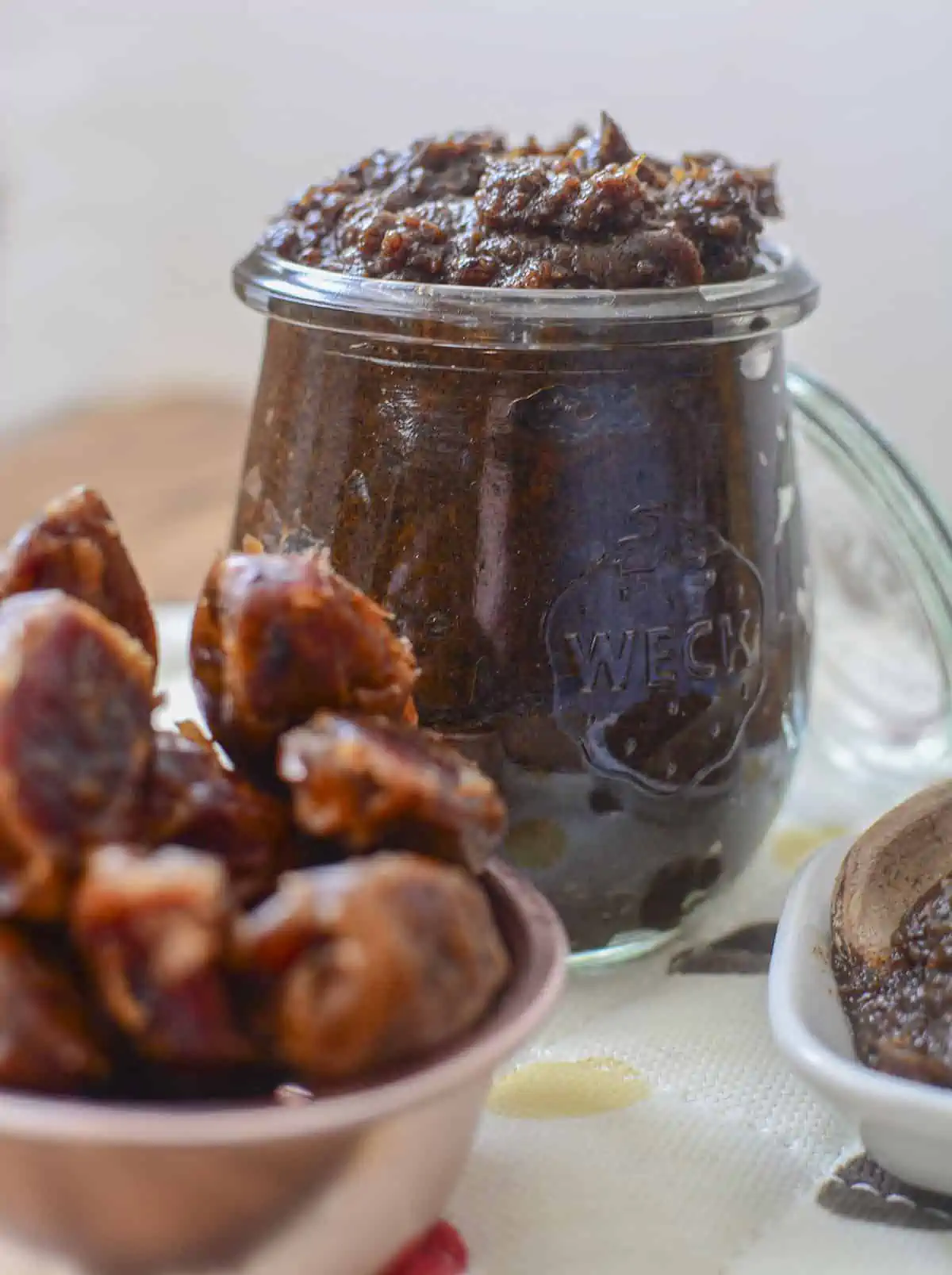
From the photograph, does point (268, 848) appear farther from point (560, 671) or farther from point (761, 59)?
point (761, 59)

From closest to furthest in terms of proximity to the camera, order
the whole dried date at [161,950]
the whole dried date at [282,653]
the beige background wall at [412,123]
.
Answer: the whole dried date at [161,950]
the whole dried date at [282,653]
the beige background wall at [412,123]

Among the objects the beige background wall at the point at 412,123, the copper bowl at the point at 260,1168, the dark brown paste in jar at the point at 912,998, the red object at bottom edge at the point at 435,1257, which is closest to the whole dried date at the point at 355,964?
the copper bowl at the point at 260,1168

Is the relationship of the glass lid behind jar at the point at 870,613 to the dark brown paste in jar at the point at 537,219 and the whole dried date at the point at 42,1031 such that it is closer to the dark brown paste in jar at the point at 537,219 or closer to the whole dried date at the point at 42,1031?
the dark brown paste in jar at the point at 537,219

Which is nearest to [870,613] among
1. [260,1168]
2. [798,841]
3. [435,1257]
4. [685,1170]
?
[798,841]

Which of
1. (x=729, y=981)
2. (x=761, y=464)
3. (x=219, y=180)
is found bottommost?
(x=729, y=981)

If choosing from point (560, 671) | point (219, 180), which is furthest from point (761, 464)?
point (219, 180)

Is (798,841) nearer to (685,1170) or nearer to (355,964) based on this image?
(685,1170)
